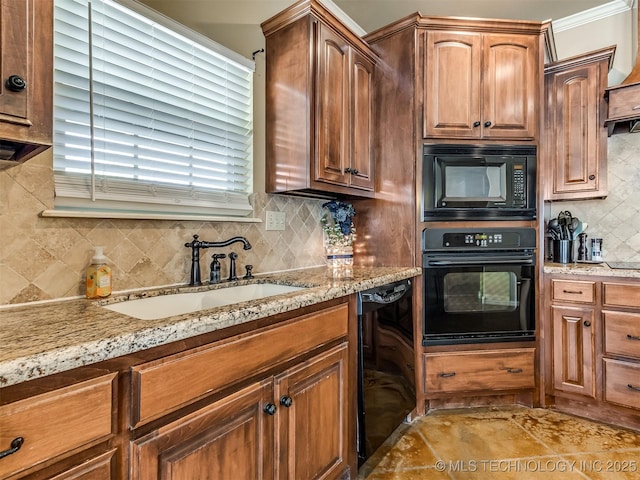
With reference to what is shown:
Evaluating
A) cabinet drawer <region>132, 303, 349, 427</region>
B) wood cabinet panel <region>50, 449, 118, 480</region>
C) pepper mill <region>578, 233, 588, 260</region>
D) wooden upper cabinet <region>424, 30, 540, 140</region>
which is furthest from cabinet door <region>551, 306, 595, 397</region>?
wood cabinet panel <region>50, 449, 118, 480</region>

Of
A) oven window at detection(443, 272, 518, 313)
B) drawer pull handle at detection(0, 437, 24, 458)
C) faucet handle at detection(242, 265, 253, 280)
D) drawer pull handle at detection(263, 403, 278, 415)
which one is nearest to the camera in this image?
drawer pull handle at detection(0, 437, 24, 458)

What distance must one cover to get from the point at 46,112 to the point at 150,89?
77 centimetres

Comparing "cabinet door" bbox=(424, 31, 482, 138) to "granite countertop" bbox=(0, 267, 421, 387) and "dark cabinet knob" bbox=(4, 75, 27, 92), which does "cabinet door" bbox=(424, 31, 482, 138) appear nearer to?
"granite countertop" bbox=(0, 267, 421, 387)

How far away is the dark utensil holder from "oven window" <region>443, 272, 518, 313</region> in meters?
0.60

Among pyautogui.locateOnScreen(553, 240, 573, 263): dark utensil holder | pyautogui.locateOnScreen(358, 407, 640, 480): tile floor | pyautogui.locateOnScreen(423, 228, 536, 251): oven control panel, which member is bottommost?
pyautogui.locateOnScreen(358, 407, 640, 480): tile floor

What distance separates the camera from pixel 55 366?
65 cm

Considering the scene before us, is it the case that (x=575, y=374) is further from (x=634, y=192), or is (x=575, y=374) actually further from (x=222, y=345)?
(x=222, y=345)

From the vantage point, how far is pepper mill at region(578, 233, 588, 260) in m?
2.64

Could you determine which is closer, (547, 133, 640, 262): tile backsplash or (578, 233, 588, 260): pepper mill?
(547, 133, 640, 262): tile backsplash

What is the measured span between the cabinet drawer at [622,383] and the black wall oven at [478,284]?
464mm

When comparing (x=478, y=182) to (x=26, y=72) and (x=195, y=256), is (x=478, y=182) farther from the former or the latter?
(x=26, y=72)

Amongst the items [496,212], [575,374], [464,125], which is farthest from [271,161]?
[575,374]

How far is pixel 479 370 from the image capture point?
222 cm

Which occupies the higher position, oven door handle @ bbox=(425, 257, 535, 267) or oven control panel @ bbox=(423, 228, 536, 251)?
oven control panel @ bbox=(423, 228, 536, 251)
